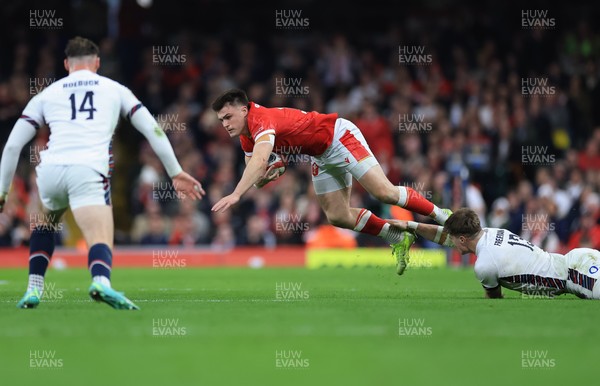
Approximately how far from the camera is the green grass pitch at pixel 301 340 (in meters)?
5.82

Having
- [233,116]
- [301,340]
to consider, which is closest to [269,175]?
[233,116]

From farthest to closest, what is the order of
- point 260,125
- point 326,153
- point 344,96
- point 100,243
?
point 344,96 → point 326,153 → point 260,125 → point 100,243

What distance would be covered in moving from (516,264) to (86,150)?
4.11m

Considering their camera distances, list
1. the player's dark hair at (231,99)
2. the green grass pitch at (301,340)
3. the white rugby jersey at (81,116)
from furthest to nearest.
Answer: the player's dark hair at (231,99), the white rugby jersey at (81,116), the green grass pitch at (301,340)

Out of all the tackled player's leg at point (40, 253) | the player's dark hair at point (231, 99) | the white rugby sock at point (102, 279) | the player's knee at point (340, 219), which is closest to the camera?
the white rugby sock at point (102, 279)

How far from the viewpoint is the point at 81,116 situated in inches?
349

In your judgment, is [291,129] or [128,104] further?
[291,129]

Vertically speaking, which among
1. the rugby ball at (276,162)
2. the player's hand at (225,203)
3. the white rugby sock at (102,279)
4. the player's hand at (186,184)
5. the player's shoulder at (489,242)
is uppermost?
the rugby ball at (276,162)

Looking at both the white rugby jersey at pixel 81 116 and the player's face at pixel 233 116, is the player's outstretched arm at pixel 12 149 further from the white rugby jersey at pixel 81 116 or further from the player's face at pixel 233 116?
the player's face at pixel 233 116

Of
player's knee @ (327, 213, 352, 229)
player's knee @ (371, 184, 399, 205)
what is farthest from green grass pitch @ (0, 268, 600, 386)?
player's knee @ (371, 184, 399, 205)

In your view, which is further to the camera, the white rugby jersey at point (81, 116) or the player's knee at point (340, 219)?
the player's knee at point (340, 219)

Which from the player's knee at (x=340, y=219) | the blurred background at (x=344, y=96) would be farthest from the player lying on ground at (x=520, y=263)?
the blurred background at (x=344, y=96)

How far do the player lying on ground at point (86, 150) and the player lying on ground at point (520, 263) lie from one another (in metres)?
2.75

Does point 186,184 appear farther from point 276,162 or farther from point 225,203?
point 276,162
